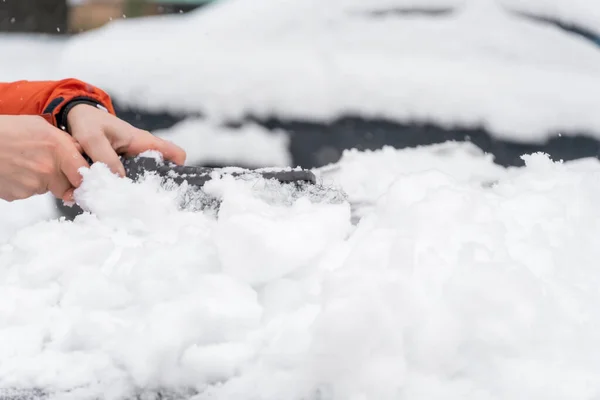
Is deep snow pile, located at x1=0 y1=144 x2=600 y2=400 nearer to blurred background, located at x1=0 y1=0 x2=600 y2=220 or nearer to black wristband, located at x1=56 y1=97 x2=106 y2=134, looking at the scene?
black wristband, located at x1=56 y1=97 x2=106 y2=134

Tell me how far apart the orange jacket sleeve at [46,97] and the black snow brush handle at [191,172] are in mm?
301

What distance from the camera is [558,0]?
5.49ft

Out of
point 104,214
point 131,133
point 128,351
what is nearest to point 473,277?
point 128,351

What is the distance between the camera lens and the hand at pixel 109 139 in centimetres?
99

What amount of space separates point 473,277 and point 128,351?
13.6 inches

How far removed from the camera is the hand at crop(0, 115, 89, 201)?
3.13 ft

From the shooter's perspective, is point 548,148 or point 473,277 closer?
point 473,277

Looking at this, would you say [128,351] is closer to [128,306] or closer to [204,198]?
[128,306]

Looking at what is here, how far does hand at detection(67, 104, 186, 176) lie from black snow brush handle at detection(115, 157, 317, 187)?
0.08 ft

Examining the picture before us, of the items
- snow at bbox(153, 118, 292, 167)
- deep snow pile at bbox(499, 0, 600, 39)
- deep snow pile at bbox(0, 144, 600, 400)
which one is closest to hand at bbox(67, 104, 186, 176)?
deep snow pile at bbox(0, 144, 600, 400)

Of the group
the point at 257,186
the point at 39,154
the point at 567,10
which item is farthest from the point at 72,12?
the point at 567,10

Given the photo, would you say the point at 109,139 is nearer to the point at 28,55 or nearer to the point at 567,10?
the point at 28,55

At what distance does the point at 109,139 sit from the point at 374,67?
82cm

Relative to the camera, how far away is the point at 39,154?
3.16 feet
